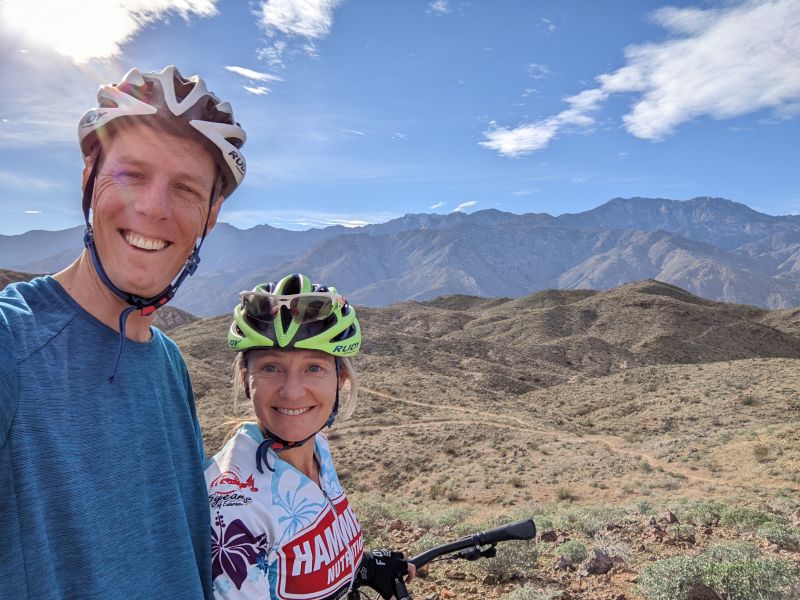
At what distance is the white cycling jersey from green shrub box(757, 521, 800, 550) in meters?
7.16

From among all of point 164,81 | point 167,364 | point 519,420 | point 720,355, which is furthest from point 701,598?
point 720,355

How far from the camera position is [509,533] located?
3266 millimetres

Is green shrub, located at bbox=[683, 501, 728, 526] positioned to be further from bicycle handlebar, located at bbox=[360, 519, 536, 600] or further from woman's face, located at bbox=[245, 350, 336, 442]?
woman's face, located at bbox=[245, 350, 336, 442]

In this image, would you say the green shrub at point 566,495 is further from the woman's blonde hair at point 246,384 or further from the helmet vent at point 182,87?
the helmet vent at point 182,87

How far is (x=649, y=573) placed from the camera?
5648mm

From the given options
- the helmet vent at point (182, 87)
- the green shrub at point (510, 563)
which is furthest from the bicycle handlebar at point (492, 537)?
the green shrub at point (510, 563)

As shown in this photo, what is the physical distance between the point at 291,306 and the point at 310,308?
13 cm

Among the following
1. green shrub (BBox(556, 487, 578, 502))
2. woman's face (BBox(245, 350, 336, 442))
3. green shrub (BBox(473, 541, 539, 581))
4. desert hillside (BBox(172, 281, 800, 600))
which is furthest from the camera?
green shrub (BBox(556, 487, 578, 502))

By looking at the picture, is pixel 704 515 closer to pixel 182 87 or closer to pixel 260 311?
pixel 260 311

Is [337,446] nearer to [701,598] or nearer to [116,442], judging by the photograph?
[701,598]

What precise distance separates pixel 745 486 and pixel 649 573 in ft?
34.1

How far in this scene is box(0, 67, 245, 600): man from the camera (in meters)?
1.37

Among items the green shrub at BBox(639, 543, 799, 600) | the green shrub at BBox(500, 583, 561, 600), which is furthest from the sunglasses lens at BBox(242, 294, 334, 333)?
the green shrub at BBox(639, 543, 799, 600)

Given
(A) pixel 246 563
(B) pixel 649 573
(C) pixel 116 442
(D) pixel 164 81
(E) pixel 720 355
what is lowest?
(E) pixel 720 355
